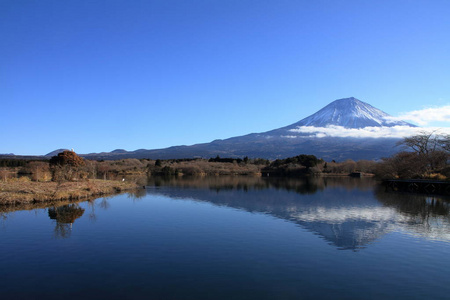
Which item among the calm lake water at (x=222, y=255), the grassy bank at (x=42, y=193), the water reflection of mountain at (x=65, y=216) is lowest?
the calm lake water at (x=222, y=255)

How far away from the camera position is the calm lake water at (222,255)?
6.96 meters

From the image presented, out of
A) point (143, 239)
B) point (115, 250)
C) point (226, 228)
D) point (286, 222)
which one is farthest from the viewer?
point (286, 222)

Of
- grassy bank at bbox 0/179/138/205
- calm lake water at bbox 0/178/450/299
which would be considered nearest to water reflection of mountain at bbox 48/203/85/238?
calm lake water at bbox 0/178/450/299

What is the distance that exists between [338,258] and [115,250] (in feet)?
20.6

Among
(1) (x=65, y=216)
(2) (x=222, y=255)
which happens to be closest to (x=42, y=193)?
(1) (x=65, y=216)

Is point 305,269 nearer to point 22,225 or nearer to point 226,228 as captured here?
point 226,228

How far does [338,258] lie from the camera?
30.6 ft

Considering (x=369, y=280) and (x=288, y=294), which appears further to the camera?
(x=369, y=280)

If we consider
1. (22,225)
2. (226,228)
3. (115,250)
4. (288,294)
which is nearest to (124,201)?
(22,225)

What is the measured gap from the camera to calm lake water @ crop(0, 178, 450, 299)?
6.96 m

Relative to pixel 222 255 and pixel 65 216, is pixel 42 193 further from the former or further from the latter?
pixel 222 255

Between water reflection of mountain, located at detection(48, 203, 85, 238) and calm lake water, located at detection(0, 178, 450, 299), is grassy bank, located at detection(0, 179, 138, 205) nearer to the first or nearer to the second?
water reflection of mountain, located at detection(48, 203, 85, 238)

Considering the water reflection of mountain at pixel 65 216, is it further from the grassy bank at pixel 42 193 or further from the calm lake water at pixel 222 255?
the grassy bank at pixel 42 193

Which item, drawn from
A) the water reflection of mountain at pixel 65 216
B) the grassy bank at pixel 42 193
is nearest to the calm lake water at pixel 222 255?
the water reflection of mountain at pixel 65 216
